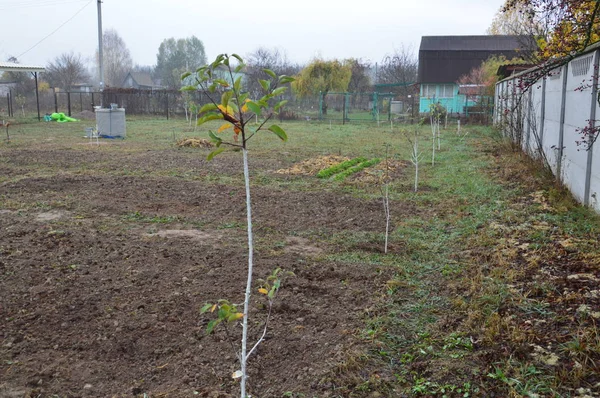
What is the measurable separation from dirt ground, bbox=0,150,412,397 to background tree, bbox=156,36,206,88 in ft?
250

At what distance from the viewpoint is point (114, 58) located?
80.2 m

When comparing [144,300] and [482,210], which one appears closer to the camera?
[144,300]

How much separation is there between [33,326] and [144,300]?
0.75 metres

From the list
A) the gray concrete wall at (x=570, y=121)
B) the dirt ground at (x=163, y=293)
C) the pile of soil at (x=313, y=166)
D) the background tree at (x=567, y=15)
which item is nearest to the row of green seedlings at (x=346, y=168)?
the pile of soil at (x=313, y=166)

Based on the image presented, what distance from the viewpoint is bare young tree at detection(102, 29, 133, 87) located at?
7775cm

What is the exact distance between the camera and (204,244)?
5285 mm

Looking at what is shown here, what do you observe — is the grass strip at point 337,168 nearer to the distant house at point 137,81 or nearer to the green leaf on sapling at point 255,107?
the green leaf on sapling at point 255,107

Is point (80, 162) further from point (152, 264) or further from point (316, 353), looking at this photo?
point (316, 353)

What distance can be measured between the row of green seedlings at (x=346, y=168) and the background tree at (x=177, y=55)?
236ft

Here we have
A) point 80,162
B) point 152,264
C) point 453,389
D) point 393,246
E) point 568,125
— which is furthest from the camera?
point 80,162

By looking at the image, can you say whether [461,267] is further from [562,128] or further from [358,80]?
[358,80]

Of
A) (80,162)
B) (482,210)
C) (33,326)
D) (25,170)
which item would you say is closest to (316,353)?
(33,326)

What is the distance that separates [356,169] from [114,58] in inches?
3122

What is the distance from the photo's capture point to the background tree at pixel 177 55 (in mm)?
79562
